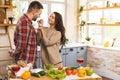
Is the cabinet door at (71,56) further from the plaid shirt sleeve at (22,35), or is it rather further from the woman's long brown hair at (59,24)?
the plaid shirt sleeve at (22,35)

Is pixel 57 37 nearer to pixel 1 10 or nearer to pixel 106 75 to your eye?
pixel 1 10

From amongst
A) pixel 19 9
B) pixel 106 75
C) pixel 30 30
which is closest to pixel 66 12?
pixel 19 9

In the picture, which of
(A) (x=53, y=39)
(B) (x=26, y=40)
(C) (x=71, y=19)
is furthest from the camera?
(C) (x=71, y=19)

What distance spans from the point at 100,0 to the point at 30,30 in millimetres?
3667

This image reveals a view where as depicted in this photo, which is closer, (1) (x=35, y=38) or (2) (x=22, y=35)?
(2) (x=22, y=35)

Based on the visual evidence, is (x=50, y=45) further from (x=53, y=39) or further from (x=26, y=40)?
(x=26, y=40)

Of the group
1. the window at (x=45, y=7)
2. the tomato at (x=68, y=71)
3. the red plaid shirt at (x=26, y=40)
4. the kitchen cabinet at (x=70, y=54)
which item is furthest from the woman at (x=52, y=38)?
the window at (x=45, y=7)

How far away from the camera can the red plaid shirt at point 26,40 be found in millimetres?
3105

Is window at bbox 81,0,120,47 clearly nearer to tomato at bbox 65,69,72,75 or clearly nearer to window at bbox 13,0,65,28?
window at bbox 13,0,65,28

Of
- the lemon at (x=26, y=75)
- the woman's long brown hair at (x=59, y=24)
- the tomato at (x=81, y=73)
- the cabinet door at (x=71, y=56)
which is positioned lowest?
the cabinet door at (x=71, y=56)

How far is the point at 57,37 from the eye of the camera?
3.46 meters

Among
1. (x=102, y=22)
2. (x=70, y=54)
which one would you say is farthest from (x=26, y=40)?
(x=102, y=22)

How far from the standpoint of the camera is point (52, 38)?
345cm

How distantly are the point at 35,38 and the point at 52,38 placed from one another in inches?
13.4
